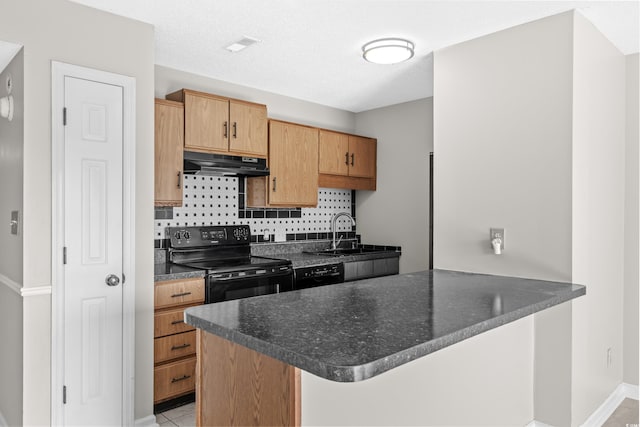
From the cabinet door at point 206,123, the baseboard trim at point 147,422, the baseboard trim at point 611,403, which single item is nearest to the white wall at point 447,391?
the baseboard trim at point 611,403

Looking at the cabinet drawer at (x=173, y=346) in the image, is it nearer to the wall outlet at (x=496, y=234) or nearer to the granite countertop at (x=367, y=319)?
the granite countertop at (x=367, y=319)

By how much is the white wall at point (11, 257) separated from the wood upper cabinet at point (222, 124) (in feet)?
3.77

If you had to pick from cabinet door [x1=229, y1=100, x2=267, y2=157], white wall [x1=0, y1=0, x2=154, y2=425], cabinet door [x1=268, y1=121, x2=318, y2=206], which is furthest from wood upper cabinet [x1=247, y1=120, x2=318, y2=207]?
white wall [x1=0, y1=0, x2=154, y2=425]

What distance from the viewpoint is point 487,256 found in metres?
2.95

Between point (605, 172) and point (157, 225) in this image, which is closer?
point (605, 172)

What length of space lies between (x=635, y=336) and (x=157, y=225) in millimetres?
3702

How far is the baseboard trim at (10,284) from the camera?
2438 mm

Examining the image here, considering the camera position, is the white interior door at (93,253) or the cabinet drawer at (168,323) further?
the cabinet drawer at (168,323)

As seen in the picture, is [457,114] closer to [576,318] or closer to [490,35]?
[490,35]

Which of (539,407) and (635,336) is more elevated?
(635,336)

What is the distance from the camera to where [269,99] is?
441 cm

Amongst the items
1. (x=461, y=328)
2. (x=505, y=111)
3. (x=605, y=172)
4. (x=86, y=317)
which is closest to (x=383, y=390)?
(x=461, y=328)

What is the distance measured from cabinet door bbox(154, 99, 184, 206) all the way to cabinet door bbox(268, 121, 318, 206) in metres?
0.91

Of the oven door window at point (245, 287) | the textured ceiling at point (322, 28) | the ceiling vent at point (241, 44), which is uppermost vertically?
→ the textured ceiling at point (322, 28)
